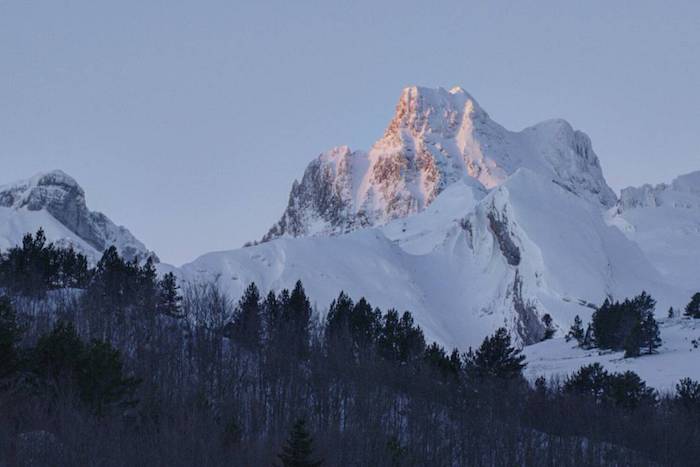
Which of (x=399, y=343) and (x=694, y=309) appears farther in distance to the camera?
(x=694, y=309)

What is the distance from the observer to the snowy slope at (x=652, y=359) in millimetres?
65562

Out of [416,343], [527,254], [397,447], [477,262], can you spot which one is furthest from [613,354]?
[477,262]

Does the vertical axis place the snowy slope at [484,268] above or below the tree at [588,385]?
above

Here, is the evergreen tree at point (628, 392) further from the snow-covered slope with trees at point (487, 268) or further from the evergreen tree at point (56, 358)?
the snow-covered slope with trees at point (487, 268)

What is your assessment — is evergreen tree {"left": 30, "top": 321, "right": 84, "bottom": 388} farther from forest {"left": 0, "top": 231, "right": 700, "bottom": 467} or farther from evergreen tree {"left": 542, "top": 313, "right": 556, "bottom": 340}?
evergreen tree {"left": 542, "top": 313, "right": 556, "bottom": 340}

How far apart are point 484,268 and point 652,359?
278 feet

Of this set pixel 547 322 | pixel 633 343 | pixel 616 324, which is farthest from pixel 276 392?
pixel 547 322

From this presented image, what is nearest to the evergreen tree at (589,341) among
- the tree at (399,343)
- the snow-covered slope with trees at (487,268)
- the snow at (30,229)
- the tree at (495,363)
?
the tree at (399,343)

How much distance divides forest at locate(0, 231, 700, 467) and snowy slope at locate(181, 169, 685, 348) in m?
50.1

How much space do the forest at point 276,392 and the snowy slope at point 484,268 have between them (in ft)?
164

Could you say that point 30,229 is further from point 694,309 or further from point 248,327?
point 694,309

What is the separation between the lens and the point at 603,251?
147 meters

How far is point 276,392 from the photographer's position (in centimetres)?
5716

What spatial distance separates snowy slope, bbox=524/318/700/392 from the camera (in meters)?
65.6
